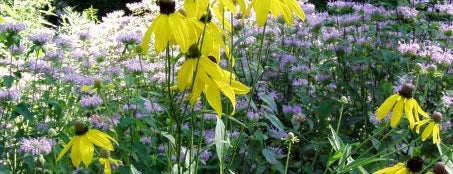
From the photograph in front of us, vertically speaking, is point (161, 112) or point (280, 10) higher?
point (280, 10)

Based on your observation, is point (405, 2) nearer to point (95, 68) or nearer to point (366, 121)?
point (366, 121)

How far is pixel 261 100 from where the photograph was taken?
2.74 meters

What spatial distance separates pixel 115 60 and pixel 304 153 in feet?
3.03

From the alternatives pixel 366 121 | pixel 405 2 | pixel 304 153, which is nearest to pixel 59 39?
pixel 304 153

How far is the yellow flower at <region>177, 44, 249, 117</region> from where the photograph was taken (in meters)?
1.17

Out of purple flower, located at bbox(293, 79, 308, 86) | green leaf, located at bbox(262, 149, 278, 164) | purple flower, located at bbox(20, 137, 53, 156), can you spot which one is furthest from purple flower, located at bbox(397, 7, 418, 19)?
purple flower, located at bbox(20, 137, 53, 156)

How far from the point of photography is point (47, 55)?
102 inches

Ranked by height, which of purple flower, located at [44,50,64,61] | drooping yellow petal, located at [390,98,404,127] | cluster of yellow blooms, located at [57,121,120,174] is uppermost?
cluster of yellow blooms, located at [57,121,120,174]

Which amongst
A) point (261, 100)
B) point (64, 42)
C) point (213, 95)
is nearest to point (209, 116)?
point (261, 100)

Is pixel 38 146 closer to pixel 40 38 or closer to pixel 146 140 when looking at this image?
pixel 146 140

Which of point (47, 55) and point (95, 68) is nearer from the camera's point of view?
point (47, 55)

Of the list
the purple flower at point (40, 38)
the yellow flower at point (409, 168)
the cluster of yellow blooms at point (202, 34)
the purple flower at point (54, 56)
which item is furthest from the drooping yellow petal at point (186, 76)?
the purple flower at point (54, 56)

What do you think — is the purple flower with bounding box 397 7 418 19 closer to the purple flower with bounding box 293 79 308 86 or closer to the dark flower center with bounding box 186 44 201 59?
the purple flower with bounding box 293 79 308 86

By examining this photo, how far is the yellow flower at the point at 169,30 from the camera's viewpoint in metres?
1.09
